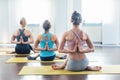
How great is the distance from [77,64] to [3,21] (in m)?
5.67

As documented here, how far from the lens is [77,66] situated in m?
4.05

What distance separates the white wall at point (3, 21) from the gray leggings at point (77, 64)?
5463mm

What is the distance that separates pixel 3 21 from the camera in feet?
30.1

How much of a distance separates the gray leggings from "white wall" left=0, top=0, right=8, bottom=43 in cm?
546

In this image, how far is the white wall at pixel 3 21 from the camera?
9.15 meters

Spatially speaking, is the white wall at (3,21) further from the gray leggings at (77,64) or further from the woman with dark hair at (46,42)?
the gray leggings at (77,64)

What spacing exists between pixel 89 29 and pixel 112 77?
5.41 meters

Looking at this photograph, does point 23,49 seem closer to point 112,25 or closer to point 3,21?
point 3,21

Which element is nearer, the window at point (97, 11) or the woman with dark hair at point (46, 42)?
the woman with dark hair at point (46, 42)

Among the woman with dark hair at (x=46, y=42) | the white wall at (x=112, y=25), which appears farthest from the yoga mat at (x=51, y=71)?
the white wall at (x=112, y=25)

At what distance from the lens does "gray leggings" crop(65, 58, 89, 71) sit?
4.03 m

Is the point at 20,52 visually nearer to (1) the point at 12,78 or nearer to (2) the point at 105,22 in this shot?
(1) the point at 12,78

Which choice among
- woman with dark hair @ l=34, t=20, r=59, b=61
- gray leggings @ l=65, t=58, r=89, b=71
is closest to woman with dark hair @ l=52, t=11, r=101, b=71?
gray leggings @ l=65, t=58, r=89, b=71

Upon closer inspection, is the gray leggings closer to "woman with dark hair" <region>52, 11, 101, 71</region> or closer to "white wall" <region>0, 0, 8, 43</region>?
"woman with dark hair" <region>52, 11, 101, 71</region>
